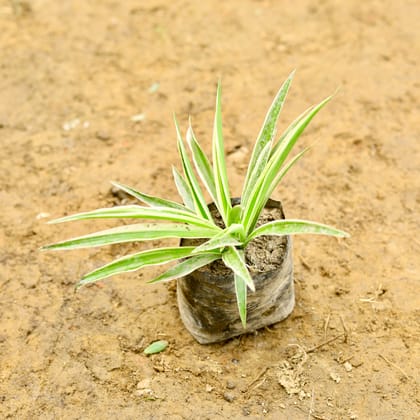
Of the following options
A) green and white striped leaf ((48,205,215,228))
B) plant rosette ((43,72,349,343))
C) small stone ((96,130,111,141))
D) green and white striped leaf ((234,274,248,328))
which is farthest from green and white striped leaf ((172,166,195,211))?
small stone ((96,130,111,141))

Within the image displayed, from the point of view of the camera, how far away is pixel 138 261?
208 centimetres

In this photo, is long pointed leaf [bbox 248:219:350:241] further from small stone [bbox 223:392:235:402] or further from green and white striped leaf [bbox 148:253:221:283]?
small stone [bbox 223:392:235:402]

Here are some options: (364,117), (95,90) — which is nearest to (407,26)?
(364,117)

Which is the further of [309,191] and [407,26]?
[407,26]

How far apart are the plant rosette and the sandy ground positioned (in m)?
0.17

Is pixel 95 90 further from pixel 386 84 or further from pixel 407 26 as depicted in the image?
pixel 407 26

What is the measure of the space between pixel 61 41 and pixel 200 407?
242 centimetres

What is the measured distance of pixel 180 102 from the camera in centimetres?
339

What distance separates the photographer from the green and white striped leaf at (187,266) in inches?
81.0

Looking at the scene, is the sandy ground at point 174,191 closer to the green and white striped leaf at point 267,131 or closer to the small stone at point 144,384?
the small stone at point 144,384

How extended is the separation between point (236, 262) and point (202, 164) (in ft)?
1.58

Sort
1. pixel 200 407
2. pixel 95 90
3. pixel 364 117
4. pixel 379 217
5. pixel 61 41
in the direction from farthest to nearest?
pixel 61 41 < pixel 95 90 < pixel 364 117 < pixel 379 217 < pixel 200 407

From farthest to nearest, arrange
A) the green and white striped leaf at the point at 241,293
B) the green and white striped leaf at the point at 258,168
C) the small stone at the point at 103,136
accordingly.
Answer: the small stone at the point at 103,136 → the green and white striped leaf at the point at 258,168 → the green and white striped leaf at the point at 241,293

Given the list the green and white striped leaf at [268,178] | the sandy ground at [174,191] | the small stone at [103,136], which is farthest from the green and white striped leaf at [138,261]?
the small stone at [103,136]
